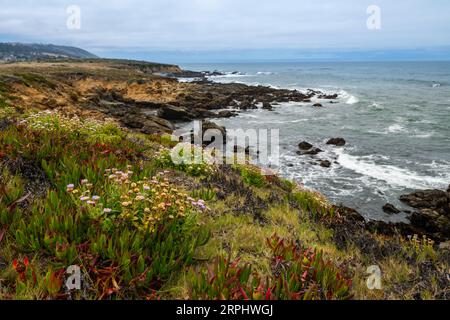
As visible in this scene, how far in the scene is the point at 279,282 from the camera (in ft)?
11.3

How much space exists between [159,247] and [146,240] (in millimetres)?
176

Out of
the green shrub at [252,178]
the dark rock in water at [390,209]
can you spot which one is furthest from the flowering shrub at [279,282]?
the dark rock in water at [390,209]

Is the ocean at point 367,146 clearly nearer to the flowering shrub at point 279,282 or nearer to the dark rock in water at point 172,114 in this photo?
the dark rock in water at point 172,114

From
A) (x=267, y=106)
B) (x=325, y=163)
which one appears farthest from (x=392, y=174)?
(x=267, y=106)

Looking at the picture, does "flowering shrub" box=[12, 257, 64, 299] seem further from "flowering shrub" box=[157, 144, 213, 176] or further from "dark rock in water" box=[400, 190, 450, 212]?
"dark rock in water" box=[400, 190, 450, 212]

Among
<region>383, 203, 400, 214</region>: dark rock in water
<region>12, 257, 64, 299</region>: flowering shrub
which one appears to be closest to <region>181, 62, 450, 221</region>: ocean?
<region>383, 203, 400, 214</region>: dark rock in water

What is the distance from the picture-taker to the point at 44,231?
3980 mm

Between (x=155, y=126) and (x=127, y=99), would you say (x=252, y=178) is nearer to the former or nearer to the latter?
(x=155, y=126)

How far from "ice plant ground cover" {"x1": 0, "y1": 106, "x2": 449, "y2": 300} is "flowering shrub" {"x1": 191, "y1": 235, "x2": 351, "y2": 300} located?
1cm

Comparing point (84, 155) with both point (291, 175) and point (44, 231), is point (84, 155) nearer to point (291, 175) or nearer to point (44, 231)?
point (44, 231)

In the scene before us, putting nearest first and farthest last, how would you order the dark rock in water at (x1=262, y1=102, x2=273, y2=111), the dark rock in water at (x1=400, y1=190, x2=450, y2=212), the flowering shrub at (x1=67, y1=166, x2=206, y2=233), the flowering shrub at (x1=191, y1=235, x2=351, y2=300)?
the flowering shrub at (x1=191, y1=235, x2=351, y2=300) < the flowering shrub at (x1=67, y1=166, x2=206, y2=233) < the dark rock in water at (x1=400, y1=190, x2=450, y2=212) < the dark rock in water at (x1=262, y1=102, x2=273, y2=111)

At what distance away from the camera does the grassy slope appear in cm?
347

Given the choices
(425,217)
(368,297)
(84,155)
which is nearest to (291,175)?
(425,217)
